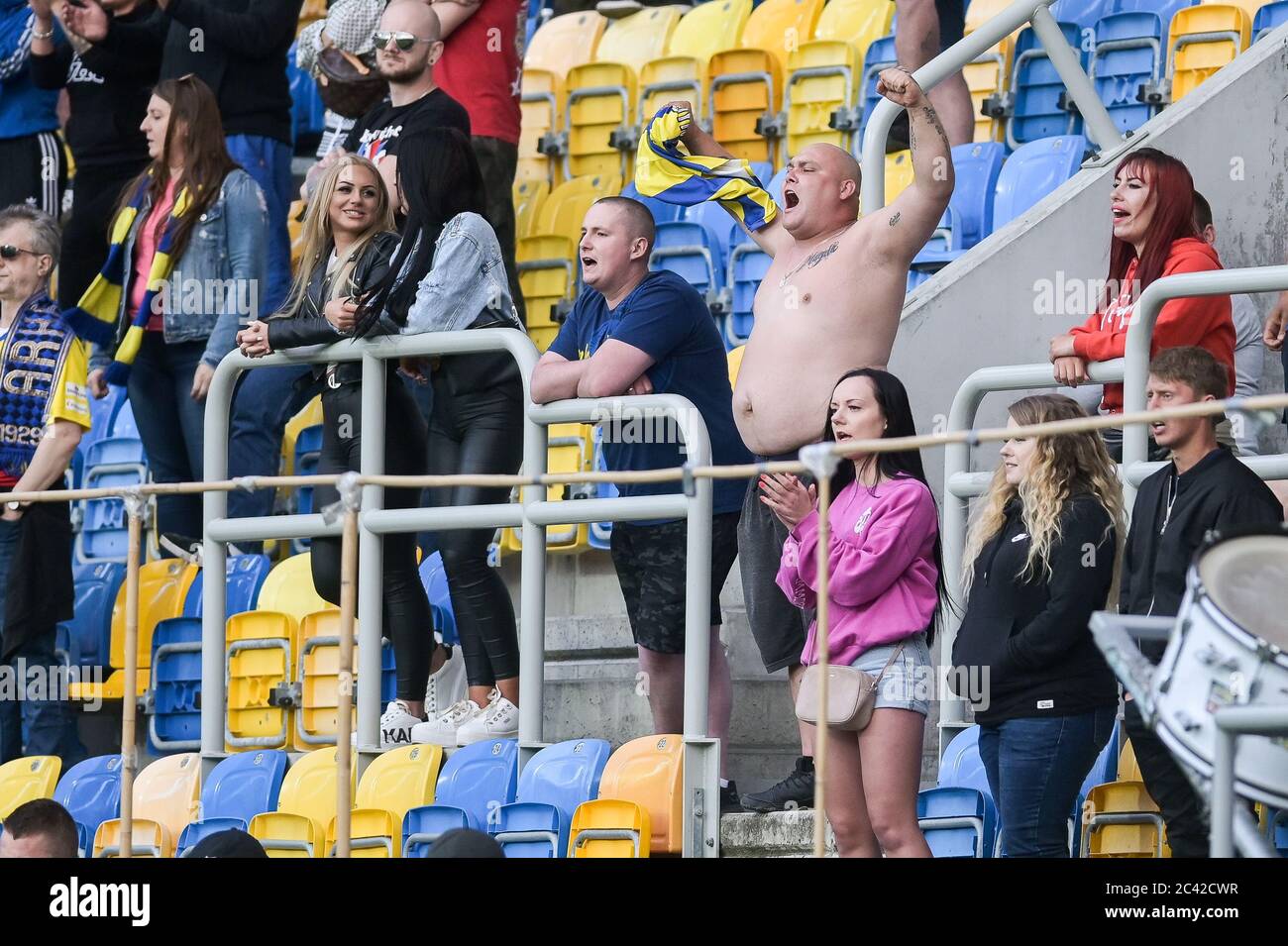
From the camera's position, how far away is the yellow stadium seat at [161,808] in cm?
703

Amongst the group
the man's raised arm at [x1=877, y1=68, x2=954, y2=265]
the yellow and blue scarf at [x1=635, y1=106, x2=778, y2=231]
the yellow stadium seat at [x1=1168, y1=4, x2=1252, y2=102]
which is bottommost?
the man's raised arm at [x1=877, y1=68, x2=954, y2=265]

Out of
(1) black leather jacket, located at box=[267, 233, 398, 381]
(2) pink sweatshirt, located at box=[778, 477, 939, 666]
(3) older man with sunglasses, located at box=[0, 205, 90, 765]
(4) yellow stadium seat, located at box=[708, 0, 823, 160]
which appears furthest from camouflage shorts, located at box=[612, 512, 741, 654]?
(4) yellow stadium seat, located at box=[708, 0, 823, 160]

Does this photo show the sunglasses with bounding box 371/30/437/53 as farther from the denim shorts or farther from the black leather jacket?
the denim shorts

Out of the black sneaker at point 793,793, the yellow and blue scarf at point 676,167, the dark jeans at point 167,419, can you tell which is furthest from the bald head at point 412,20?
the black sneaker at point 793,793

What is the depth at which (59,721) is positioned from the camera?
809 centimetres

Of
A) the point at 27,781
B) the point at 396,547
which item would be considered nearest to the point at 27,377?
the point at 27,781

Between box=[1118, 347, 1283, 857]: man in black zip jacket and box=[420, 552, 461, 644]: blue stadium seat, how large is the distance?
2760mm

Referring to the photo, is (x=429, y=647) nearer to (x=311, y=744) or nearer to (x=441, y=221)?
(x=311, y=744)

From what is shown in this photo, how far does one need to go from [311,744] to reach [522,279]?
10.3 ft

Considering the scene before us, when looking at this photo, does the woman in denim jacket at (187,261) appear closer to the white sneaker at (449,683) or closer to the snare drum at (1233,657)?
the white sneaker at (449,683)

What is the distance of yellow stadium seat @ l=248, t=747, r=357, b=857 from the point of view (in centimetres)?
669

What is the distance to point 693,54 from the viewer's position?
452 inches
